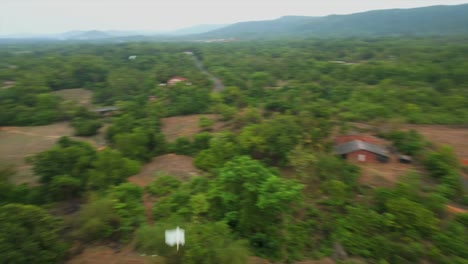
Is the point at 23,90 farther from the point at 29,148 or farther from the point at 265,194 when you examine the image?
the point at 265,194

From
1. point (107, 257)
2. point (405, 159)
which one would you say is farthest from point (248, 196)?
point (405, 159)

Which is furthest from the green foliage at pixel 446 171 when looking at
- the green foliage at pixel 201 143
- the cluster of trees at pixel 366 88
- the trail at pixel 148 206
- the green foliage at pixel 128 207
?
the green foliage at pixel 128 207

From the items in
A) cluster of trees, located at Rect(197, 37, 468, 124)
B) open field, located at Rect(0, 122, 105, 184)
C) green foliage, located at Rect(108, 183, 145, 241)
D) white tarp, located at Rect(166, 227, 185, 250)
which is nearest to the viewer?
white tarp, located at Rect(166, 227, 185, 250)

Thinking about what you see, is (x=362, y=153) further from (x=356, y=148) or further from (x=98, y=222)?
(x=98, y=222)

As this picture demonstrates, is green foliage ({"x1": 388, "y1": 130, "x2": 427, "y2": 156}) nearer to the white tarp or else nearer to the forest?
the forest

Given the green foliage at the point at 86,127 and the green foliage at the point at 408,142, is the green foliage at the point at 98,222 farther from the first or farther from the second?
the green foliage at the point at 408,142

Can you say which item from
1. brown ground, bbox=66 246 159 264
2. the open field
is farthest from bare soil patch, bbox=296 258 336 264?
the open field
